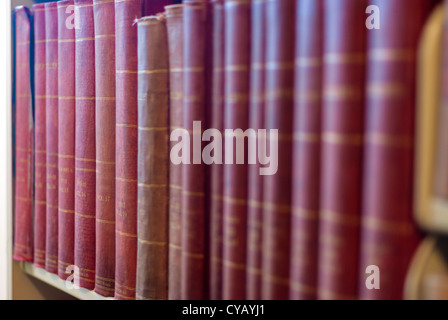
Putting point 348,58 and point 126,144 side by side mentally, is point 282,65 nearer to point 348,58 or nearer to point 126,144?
point 348,58

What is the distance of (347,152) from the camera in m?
0.48

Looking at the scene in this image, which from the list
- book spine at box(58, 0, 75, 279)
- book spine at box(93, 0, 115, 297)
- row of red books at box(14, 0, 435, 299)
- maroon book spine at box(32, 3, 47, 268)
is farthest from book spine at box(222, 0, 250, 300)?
maroon book spine at box(32, 3, 47, 268)

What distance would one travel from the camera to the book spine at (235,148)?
1.85 ft

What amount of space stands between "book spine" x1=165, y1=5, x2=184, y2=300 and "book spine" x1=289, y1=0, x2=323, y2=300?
190 millimetres

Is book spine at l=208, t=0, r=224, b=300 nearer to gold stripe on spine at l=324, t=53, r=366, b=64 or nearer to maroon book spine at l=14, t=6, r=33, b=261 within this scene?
gold stripe on spine at l=324, t=53, r=366, b=64

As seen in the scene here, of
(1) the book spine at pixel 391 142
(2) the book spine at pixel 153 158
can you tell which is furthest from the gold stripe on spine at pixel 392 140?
(2) the book spine at pixel 153 158

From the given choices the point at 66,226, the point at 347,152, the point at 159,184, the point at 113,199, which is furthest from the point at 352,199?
the point at 66,226

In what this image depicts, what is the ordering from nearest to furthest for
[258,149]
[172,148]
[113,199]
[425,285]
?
1. [425,285]
2. [258,149]
3. [172,148]
4. [113,199]

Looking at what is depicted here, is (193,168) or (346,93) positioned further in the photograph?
(193,168)

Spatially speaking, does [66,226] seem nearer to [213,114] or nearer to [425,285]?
[213,114]

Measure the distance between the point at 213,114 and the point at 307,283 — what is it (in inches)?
9.8

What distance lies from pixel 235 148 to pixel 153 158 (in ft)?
0.50

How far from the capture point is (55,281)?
888 millimetres

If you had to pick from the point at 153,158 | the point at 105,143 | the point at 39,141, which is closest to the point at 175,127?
the point at 153,158
